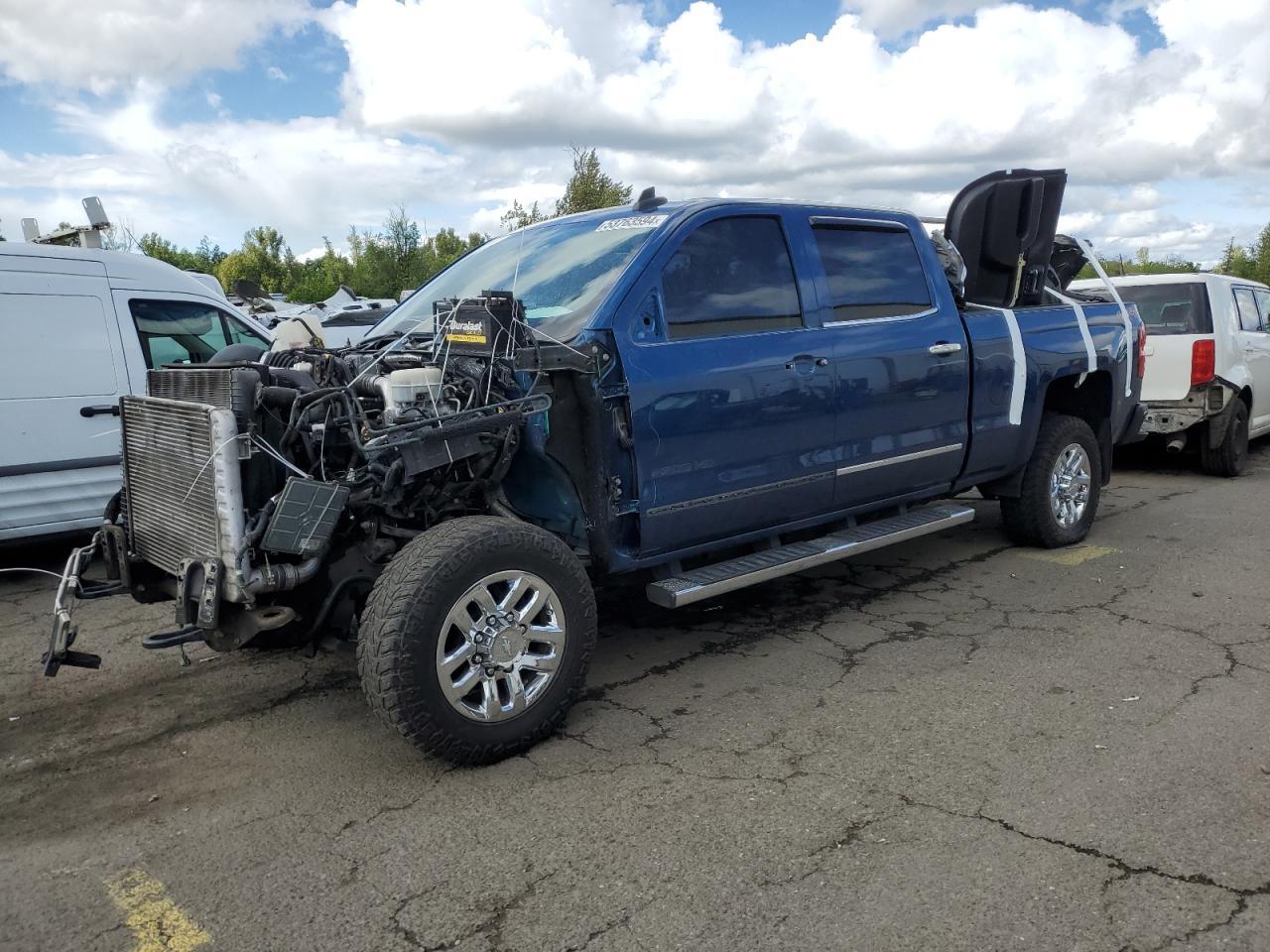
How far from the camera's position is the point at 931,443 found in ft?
16.9

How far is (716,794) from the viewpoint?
126 inches

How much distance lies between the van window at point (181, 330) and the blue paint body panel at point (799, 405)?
3.98 meters

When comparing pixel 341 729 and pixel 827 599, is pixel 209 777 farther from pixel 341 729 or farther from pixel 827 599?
pixel 827 599

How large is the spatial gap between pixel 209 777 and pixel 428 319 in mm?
2097

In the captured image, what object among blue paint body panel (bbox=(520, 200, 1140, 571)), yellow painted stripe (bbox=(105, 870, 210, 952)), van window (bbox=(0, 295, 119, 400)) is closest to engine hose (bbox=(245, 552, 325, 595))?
yellow painted stripe (bbox=(105, 870, 210, 952))

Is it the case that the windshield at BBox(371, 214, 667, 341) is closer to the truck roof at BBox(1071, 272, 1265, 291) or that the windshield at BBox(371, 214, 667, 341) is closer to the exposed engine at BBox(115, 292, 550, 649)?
the exposed engine at BBox(115, 292, 550, 649)

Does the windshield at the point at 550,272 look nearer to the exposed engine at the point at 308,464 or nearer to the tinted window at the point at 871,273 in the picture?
the exposed engine at the point at 308,464

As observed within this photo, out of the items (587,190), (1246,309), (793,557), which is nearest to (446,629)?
(793,557)

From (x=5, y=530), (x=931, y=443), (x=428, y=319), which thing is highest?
(x=428, y=319)

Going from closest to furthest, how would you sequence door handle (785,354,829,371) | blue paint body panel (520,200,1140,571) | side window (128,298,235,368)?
blue paint body panel (520,200,1140,571) < door handle (785,354,829,371) < side window (128,298,235,368)

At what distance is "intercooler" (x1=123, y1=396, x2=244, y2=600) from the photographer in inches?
129

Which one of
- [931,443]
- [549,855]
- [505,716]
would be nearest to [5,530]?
[505,716]

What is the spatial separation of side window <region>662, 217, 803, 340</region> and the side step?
3.33ft

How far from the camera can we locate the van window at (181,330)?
6.62 meters
